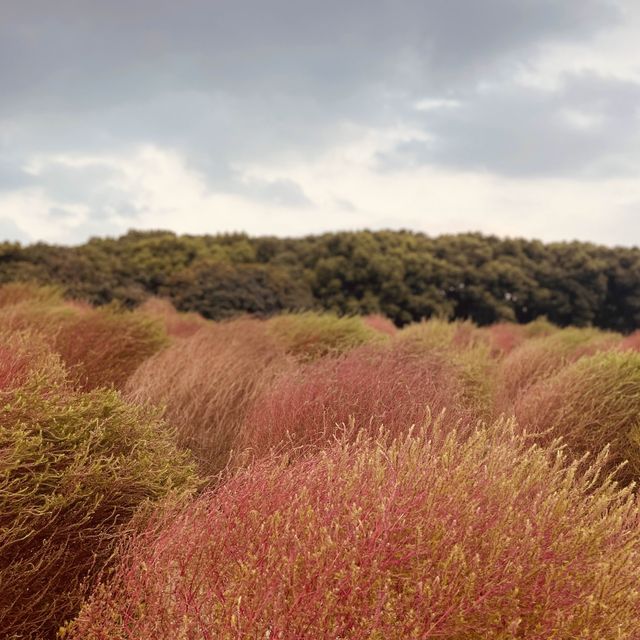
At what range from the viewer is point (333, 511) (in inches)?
139

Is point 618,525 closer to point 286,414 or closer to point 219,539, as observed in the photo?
point 219,539

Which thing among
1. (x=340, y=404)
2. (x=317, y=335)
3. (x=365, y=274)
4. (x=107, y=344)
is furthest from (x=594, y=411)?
(x=365, y=274)

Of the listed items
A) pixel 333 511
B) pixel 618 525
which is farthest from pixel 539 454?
pixel 333 511

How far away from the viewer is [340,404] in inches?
250

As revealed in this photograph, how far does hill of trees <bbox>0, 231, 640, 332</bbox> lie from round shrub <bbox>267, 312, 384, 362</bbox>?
12.5m

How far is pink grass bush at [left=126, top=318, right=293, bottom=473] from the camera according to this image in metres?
7.54

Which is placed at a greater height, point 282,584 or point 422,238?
point 422,238

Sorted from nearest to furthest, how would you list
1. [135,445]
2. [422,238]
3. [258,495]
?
[258,495] < [135,445] < [422,238]

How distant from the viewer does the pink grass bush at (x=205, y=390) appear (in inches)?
297

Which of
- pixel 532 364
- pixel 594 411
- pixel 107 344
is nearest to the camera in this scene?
pixel 594 411

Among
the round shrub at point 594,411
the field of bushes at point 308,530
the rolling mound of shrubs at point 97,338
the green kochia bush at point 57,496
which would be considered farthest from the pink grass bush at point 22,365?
the round shrub at point 594,411

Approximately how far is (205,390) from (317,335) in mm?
4614

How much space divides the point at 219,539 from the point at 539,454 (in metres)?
1.81

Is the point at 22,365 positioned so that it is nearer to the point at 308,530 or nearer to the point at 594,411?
the point at 308,530
